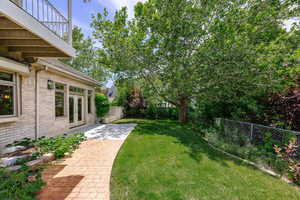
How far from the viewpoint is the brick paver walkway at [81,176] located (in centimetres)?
254

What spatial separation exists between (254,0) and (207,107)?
20.6ft

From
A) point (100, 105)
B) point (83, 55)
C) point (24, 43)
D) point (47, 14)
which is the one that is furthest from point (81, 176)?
point (83, 55)

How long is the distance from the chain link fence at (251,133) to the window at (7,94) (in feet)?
28.6

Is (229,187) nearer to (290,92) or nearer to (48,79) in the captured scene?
(290,92)

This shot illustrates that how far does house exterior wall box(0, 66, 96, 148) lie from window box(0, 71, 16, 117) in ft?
0.57

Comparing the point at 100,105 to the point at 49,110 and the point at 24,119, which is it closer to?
the point at 49,110

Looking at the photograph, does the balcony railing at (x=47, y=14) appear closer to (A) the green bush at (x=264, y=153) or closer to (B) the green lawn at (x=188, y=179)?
(B) the green lawn at (x=188, y=179)

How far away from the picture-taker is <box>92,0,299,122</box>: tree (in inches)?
238

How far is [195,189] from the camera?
274cm

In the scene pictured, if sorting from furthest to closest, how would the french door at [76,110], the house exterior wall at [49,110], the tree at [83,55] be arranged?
the tree at [83,55]
the french door at [76,110]
the house exterior wall at [49,110]

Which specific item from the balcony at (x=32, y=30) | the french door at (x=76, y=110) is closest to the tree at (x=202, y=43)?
the french door at (x=76, y=110)

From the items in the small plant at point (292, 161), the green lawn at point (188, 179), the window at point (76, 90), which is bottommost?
the green lawn at point (188, 179)

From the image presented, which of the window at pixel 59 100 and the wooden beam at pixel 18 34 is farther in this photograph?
the window at pixel 59 100

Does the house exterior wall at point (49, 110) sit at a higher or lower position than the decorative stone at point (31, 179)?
higher
